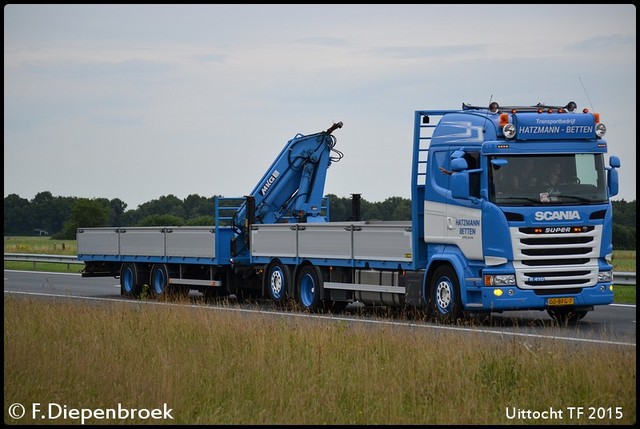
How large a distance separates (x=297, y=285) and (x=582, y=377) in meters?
13.8

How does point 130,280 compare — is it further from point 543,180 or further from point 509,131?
point 543,180

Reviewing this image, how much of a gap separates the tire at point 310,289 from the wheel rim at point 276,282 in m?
0.63

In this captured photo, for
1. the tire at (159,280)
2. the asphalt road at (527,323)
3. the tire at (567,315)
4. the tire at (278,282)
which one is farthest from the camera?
the tire at (159,280)

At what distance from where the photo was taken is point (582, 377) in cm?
1233

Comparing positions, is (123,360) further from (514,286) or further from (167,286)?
(167,286)

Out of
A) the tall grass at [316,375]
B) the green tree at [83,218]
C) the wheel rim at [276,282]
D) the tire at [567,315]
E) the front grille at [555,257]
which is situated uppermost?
the green tree at [83,218]

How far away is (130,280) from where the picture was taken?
3197 centimetres

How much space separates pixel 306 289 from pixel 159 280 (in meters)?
6.35

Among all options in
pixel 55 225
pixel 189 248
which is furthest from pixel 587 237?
pixel 55 225

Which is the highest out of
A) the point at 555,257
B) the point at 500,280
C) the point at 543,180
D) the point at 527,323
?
the point at 543,180

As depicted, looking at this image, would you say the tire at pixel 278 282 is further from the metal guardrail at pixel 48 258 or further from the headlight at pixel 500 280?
the metal guardrail at pixel 48 258

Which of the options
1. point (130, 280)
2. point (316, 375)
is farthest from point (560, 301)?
point (130, 280)

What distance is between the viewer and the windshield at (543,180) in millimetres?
19906

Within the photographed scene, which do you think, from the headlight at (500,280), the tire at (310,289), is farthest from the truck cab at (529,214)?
the tire at (310,289)
